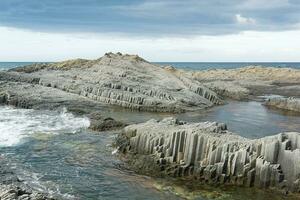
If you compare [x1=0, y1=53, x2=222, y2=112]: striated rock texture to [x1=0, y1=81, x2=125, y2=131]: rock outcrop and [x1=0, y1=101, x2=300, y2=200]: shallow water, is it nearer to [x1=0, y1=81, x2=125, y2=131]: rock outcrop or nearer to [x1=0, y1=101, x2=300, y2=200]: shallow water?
[x1=0, y1=81, x2=125, y2=131]: rock outcrop

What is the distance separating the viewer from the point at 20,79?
69.6m

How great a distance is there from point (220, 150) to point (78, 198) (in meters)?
8.87

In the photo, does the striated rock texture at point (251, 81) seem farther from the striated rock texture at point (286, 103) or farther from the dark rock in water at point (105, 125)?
the dark rock in water at point (105, 125)

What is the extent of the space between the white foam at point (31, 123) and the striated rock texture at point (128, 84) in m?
9.61

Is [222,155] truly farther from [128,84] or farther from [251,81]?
[251,81]

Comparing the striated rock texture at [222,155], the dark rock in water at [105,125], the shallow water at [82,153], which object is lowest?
the shallow water at [82,153]

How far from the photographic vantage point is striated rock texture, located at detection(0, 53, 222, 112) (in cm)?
5794

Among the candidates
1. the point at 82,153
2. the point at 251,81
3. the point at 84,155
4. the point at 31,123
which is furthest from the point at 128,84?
the point at 251,81

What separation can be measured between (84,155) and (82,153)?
0.64 metres

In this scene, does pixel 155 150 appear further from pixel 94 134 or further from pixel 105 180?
pixel 94 134

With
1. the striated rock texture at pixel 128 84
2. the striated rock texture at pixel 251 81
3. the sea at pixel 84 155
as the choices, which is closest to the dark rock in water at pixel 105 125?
the sea at pixel 84 155

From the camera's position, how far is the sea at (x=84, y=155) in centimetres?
2469

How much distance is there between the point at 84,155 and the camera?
3238 centimetres

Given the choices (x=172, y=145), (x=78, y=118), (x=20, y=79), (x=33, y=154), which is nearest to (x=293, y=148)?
(x=172, y=145)
